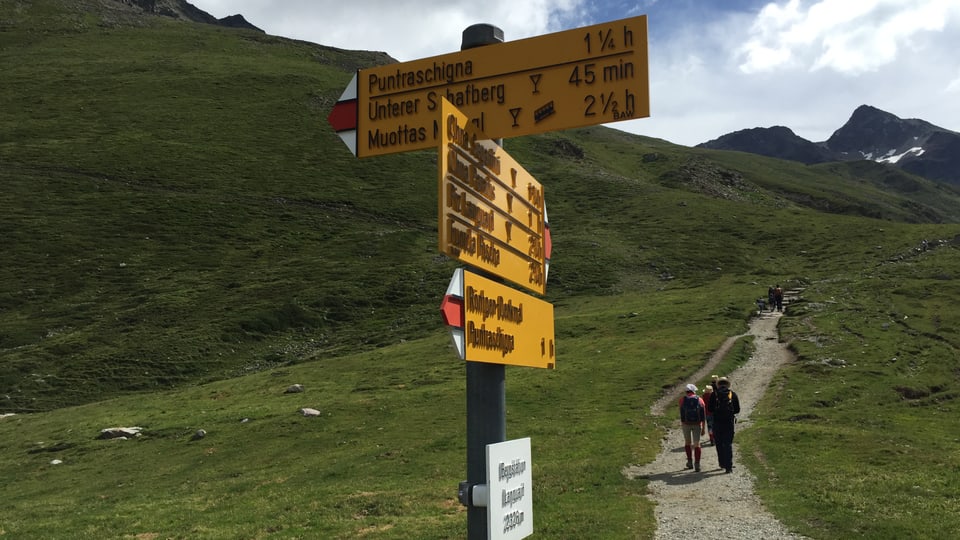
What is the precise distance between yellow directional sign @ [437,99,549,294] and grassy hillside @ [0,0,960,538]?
10.7 metres

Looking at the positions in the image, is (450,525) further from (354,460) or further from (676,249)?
(676,249)

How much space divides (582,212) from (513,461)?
11331cm

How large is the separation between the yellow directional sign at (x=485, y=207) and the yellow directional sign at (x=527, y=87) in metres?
0.40

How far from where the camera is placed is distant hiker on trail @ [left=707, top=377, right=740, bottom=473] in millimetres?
21844

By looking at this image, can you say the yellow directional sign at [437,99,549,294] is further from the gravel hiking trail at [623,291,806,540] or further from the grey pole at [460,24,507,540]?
the gravel hiking trail at [623,291,806,540]

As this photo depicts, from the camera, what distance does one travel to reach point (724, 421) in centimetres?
2189

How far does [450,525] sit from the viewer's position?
17156 mm

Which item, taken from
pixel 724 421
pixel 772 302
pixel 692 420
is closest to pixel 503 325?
pixel 724 421

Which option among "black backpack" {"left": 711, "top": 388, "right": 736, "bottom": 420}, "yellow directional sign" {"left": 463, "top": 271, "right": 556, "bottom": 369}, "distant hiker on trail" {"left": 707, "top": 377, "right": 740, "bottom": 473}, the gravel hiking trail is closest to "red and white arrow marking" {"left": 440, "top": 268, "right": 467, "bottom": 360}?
"yellow directional sign" {"left": 463, "top": 271, "right": 556, "bottom": 369}

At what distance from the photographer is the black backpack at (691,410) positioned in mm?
22703

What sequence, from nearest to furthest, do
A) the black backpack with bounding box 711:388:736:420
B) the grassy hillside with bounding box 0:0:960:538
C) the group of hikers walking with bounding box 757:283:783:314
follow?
the grassy hillside with bounding box 0:0:960:538 < the black backpack with bounding box 711:388:736:420 < the group of hikers walking with bounding box 757:283:783:314

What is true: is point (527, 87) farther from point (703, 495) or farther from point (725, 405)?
point (725, 405)

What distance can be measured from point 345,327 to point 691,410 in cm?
5374

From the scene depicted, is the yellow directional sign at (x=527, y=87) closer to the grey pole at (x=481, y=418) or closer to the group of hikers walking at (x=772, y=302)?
the grey pole at (x=481, y=418)
